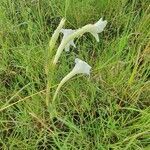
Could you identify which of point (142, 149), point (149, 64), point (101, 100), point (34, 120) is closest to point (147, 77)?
point (149, 64)

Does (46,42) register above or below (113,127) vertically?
above

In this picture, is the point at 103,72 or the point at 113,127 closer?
the point at 113,127

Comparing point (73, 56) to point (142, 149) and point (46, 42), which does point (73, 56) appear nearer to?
point (46, 42)

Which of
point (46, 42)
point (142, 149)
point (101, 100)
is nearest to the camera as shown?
point (142, 149)

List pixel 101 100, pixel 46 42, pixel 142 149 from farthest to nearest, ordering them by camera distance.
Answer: pixel 46 42 → pixel 101 100 → pixel 142 149

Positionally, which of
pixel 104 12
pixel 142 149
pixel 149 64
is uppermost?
pixel 104 12

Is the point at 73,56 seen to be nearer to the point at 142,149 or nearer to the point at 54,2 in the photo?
the point at 54,2
